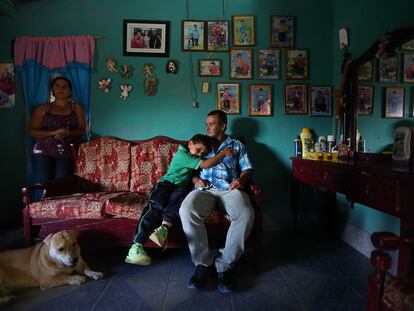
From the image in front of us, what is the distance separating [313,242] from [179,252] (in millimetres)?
1282

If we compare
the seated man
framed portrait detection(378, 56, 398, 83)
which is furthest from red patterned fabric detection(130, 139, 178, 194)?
framed portrait detection(378, 56, 398, 83)

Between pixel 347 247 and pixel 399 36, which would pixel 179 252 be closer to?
pixel 347 247

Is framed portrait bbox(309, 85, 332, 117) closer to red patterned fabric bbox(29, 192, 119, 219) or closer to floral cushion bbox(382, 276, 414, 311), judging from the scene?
floral cushion bbox(382, 276, 414, 311)

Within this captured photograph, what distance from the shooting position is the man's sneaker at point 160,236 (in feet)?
6.10

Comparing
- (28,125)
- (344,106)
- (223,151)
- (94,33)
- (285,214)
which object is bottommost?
(285,214)

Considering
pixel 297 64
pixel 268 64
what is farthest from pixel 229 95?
pixel 297 64

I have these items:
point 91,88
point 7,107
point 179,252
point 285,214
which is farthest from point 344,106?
point 7,107

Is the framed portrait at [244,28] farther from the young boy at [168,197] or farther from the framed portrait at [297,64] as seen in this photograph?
the young boy at [168,197]

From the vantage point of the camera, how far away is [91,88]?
2811mm

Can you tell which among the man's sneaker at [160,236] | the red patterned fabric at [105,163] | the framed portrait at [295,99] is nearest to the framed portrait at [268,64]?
the framed portrait at [295,99]

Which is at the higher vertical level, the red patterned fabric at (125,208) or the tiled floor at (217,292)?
the red patterned fabric at (125,208)

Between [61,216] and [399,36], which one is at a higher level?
[399,36]

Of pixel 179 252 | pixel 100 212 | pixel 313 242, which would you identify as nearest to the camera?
pixel 100 212

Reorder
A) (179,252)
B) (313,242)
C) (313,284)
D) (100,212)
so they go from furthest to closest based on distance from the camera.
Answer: (313,242) < (179,252) < (100,212) < (313,284)
